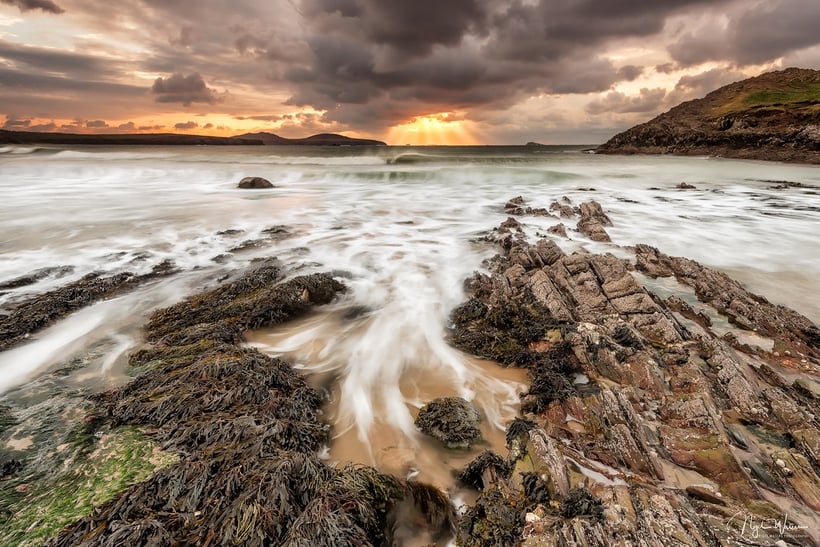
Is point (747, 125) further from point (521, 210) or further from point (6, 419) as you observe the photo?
point (6, 419)

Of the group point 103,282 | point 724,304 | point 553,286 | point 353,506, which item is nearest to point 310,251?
point 103,282

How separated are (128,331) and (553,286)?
25.3 feet

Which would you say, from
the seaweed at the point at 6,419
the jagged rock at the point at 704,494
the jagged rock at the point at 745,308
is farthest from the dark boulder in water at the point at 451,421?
the jagged rock at the point at 745,308

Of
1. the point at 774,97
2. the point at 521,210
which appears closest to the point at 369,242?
the point at 521,210

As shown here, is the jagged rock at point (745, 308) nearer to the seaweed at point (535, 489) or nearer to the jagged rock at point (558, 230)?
the jagged rock at point (558, 230)

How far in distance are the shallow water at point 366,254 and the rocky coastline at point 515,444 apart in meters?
0.48

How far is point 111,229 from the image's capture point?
544 inches

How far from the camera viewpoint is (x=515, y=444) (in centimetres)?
363

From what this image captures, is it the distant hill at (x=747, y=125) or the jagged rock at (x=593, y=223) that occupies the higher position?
the distant hill at (x=747, y=125)

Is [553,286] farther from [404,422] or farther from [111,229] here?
[111,229]

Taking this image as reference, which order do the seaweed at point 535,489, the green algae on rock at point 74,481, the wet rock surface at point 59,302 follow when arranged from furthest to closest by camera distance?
the wet rock surface at point 59,302
the seaweed at point 535,489
the green algae on rock at point 74,481

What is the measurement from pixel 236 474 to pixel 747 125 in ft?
305

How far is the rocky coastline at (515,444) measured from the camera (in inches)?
110
